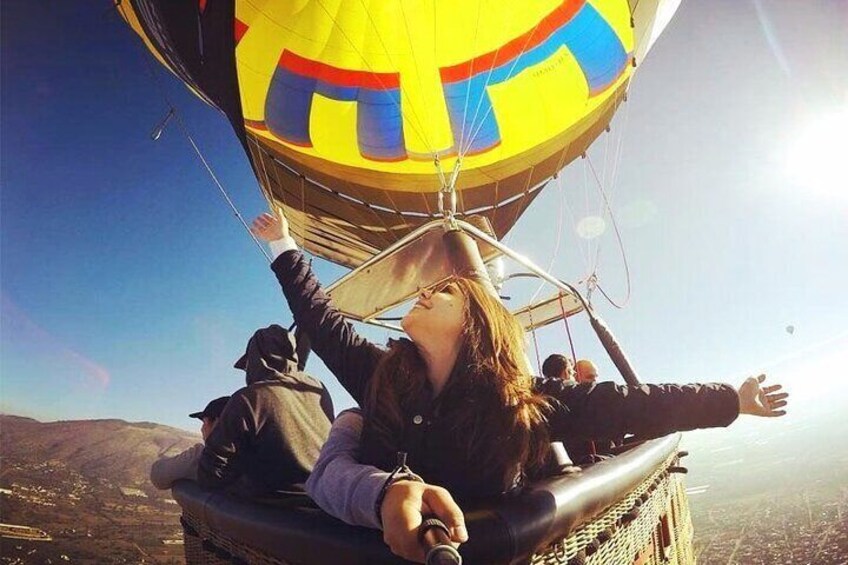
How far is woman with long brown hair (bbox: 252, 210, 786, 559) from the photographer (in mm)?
868

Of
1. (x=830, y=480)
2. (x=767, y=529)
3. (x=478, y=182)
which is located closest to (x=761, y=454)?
(x=830, y=480)

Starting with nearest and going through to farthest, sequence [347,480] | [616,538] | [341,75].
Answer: [347,480] < [616,538] < [341,75]

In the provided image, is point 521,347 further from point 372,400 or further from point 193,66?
point 193,66

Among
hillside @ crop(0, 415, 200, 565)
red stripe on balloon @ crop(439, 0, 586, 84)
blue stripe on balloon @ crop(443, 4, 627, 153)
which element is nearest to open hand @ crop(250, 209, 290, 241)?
blue stripe on balloon @ crop(443, 4, 627, 153)

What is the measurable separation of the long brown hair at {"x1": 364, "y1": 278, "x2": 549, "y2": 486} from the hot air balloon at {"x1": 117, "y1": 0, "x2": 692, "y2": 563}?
6.22 feet

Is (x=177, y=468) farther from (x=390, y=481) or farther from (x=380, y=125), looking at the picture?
(x=380, y=125)

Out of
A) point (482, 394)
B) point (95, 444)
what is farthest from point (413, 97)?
point (95, 444)

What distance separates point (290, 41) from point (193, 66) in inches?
84.9

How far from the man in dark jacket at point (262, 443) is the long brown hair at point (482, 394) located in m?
0.76

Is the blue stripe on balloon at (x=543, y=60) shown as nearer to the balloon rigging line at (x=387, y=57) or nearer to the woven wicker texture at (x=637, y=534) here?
the balloon rigging line at (x=387, y=57)

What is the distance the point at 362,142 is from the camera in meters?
5.89

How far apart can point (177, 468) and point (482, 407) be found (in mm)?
1656

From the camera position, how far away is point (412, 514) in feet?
1.95

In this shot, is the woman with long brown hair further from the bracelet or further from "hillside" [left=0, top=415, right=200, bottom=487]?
"hillside" [left=0, top=415, right=200, bottom=487]
